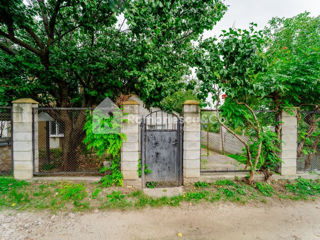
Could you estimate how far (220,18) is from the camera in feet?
17.9

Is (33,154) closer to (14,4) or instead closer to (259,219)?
(14,4)

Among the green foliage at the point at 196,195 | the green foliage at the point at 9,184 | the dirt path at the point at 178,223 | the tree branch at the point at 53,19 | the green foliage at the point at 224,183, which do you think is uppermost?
the tree branch at the point at 53,19

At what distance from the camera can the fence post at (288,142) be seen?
4.29m

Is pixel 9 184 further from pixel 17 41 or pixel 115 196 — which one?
pixel 17 41

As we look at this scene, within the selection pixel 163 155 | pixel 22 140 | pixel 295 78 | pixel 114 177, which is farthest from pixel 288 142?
pixel 22 140

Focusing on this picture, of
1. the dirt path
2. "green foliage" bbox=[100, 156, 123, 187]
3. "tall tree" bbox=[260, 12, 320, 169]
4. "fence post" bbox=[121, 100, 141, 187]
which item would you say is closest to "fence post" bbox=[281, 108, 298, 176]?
"tall tree" bbox=[260, 12, 320, 169]

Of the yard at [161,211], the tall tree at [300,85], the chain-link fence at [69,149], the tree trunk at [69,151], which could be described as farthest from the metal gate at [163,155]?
the tall tree at [300,85]

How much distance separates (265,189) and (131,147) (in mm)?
3873

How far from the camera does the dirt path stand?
2.57 metres

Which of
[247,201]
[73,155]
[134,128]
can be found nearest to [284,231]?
[247,201]

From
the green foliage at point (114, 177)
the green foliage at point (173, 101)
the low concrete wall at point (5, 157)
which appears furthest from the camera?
the green foliage at point (173, 101)

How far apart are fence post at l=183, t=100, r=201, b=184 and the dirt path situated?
0.90 meters

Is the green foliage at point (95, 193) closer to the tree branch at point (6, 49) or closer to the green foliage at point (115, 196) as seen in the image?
the green foliage at point (115, 196)

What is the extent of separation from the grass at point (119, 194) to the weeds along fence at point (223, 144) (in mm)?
654
